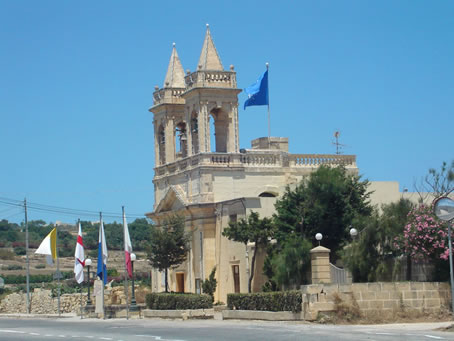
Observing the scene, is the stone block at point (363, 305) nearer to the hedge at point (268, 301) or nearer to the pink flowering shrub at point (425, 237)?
the hedge at point (268, 301)

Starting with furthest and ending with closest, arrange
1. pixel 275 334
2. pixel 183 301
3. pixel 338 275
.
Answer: pixel 183 301 → pixel 338 275 → pixel 275 334

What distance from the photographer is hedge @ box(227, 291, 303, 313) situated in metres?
33.7

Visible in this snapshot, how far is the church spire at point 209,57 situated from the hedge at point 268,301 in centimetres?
1741

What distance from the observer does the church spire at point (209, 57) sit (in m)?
52.0

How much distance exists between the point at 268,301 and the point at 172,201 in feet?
62.9

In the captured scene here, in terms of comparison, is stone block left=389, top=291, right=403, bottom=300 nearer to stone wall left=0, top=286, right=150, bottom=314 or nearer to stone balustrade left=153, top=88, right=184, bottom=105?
stone balustrade left=153, top=88, right=184, bottom=105

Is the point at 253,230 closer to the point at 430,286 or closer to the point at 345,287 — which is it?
the point at 345,287

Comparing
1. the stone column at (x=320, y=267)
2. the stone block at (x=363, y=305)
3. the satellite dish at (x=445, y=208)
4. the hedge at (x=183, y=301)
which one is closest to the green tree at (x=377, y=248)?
the stone column at (x=320, y=267)

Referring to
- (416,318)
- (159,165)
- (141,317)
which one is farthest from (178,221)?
(416,318)

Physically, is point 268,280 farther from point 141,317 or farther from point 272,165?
point 272,165

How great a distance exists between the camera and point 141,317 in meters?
44.0

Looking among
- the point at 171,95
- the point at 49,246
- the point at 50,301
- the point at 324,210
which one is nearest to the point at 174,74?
the point at 171,95

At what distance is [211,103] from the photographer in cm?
5181

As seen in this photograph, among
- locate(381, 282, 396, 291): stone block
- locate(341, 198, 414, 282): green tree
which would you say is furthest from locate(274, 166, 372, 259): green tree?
locate(381, 282, 396, 291): stone block
